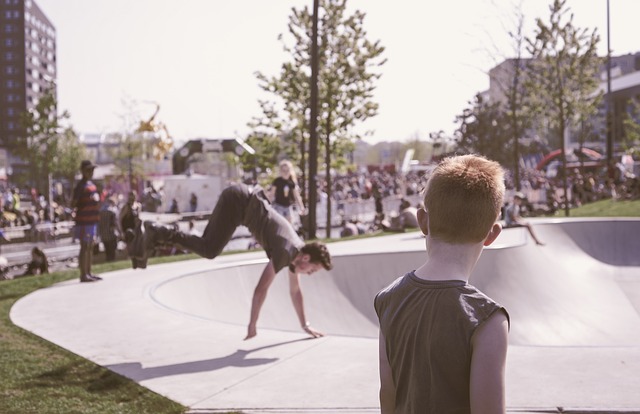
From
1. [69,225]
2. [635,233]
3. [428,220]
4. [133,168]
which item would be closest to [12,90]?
[133,168]

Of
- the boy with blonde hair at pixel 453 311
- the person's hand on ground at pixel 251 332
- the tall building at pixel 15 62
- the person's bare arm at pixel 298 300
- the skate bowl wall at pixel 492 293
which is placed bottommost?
the skate bowl wall at pixel 492 293

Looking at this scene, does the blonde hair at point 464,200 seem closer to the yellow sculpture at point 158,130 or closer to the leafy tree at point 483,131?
the leafy tree at point 483,131

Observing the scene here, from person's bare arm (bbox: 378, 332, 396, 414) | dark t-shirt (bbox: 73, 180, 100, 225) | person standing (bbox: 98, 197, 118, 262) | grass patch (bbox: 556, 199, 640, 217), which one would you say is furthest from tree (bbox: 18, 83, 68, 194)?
person's bare arm (bbox: 378, 332, 396, 414)

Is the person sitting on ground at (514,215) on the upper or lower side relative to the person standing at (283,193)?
lower

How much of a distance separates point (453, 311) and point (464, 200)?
0.30 metres

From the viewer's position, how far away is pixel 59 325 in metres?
8.27

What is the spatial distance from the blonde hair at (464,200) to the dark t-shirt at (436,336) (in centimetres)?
14

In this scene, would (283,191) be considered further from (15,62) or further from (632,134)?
(15,62)

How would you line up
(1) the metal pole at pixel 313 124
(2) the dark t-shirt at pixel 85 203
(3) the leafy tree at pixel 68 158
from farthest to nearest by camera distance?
(3) the leafy tree at pixel 68 158
(1) the metal pole at pixel 313 124
(2) the dark t-shirt at pixel 85 203

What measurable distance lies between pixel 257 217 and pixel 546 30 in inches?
952

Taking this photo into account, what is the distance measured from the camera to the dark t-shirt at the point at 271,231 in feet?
22.3

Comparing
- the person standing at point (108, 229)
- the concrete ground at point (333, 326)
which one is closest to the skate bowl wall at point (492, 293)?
the concrete ground at point (333, 326)

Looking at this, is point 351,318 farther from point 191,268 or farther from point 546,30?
point 546,30

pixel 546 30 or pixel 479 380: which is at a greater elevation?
pixel 546 30
